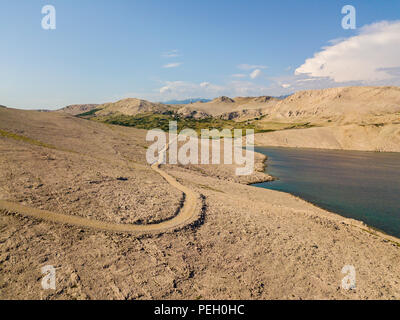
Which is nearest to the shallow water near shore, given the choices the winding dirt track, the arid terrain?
the arid terrain

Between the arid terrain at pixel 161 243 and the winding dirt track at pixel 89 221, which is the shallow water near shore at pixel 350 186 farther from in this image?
the winding dirt track at pixel 89 221

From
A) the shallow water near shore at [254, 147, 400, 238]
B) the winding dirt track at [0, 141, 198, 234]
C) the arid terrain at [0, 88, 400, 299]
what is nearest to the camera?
the arid terrain at [0, 88, 400, 299]

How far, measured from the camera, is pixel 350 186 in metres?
55.3

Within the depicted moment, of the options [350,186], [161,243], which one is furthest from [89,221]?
[350,186]

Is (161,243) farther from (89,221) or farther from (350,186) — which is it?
(350,186)

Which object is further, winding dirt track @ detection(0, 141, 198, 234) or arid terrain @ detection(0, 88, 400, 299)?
winding dirt track @ detection(0, 141, 198, 234)

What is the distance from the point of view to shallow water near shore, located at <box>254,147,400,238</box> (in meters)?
38.5

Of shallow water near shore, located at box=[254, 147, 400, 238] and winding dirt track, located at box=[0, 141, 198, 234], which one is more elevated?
winding dirt track, located at box=[0, 141, 198, 234]

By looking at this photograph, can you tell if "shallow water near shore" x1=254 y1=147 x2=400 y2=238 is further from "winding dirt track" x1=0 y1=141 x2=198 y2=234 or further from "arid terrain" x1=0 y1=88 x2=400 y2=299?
"winding dirt track" x1=0 y1=141 x2=198 y2=234

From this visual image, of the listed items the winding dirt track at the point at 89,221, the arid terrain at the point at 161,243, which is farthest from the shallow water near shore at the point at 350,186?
the winding dirt track at the point at 89,221

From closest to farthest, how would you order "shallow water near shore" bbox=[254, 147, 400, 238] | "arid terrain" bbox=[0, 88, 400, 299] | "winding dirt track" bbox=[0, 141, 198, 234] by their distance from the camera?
"arid terrain" bbox=[0, 88, 400, 299] → "winding dirt track" bbox=[0, 141, 198, 234] → "shallow water near shore" bbox=[254, 147, 400, 238]
